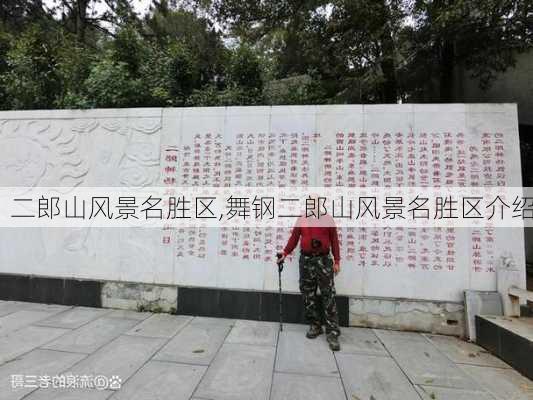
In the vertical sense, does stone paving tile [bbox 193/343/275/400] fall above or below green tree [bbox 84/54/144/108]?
below

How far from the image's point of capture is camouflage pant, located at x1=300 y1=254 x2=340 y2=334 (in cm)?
321

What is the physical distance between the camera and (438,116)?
367cm

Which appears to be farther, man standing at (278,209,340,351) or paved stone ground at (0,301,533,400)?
man standing at (278,209,340,351)

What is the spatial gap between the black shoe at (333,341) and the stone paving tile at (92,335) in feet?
7.67

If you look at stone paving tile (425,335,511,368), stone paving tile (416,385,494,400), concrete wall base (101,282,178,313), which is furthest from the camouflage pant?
concrete wall base (101,282,178,313)

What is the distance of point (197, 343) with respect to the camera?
122 inches

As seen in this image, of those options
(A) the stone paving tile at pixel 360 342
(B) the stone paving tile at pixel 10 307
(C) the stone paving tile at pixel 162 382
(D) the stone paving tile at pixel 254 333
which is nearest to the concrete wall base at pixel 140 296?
(D) the stone paving tile at pixel 254 333

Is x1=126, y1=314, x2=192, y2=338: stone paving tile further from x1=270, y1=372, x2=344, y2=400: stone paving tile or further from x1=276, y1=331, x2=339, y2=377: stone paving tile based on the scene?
x1=270, y1=372, x2=344, y2=400: stone paving tile

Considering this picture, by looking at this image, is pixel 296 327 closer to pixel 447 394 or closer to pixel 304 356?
pixel 304 356

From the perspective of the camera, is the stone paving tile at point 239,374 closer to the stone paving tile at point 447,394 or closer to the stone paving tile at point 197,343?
the stone paving tile at point 197,343

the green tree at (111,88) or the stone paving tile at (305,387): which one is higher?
the green tree at (111,88)

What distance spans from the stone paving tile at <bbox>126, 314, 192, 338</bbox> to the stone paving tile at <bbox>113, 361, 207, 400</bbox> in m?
0.64

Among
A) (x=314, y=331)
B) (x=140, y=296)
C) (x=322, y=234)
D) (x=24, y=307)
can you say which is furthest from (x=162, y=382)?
(x=24, y=307)

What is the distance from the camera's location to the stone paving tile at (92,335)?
117 inches
